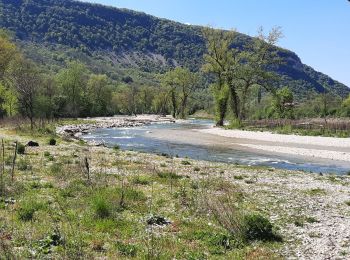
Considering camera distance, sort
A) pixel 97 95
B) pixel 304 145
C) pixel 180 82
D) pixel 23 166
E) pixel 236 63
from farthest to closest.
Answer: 1. pixel 97 95
2. pixel 180 82
3. pixel 236 63
4. pixel 304 145
5. pixel 23 166

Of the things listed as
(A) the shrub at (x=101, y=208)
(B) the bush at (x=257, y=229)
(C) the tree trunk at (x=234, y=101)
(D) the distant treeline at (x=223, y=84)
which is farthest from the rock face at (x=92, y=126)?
(B) the bush at (x=257, y=229)

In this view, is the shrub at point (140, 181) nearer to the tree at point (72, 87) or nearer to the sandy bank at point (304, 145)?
the sandy bank at point (304, 145)

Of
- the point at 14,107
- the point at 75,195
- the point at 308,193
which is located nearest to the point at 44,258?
the point at 75,195

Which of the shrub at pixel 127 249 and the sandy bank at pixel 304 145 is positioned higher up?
the sandy bank at pixel 304 145

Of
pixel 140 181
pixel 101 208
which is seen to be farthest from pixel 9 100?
pixel 101 208

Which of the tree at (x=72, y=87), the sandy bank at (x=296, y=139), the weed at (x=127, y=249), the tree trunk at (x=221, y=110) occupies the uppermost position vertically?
the tree at (x=72, y=87)

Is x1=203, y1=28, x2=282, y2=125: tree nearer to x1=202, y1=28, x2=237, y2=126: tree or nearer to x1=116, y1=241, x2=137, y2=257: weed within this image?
x1=202, y1=28, x2=237, y2=126: tree

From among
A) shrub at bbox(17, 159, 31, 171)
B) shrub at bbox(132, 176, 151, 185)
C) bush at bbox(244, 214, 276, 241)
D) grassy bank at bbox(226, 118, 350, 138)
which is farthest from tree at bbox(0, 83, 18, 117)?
bush at bbox(244, 214, 276, 241)

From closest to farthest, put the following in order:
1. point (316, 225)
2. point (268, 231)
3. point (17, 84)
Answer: point (268, 231) → point (316, 225) → point (17, 84)

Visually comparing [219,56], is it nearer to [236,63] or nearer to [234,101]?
[236,63]

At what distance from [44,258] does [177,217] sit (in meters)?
5.95

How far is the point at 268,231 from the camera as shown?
1289cm

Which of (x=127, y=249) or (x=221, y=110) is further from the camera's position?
(x=221, y=110)

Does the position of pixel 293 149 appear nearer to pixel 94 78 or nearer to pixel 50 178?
pixel 50 178
